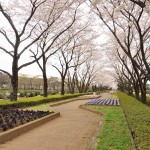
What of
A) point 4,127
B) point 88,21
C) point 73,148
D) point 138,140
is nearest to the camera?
point 138,140

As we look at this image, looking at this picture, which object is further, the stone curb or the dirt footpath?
the stone curb

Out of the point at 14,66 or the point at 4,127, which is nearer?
the point at 4,127

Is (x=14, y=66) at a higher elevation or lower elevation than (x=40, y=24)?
lower

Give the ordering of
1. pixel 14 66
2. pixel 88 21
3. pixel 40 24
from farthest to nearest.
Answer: pixel 88 21, pixel 40 24, pixel 14 66

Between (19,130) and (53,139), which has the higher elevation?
(19,130)

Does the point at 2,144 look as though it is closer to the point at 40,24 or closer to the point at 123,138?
the point at 123,138

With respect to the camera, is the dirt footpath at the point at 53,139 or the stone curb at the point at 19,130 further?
the stone curb at the point at 19,130

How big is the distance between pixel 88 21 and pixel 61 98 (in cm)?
940

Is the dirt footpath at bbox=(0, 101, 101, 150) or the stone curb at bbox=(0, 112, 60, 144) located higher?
the stone curb at bbox=(0, 112, 60, 144)

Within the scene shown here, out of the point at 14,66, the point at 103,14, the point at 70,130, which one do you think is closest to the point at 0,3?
the point at 14,66

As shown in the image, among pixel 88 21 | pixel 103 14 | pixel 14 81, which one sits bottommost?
pixel 14 81

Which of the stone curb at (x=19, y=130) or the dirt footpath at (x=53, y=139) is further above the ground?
the stone curb at (x=19, y=130)

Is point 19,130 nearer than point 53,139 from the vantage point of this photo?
No

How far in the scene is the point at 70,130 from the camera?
11203 millimetres
